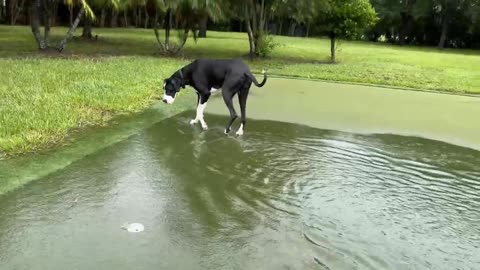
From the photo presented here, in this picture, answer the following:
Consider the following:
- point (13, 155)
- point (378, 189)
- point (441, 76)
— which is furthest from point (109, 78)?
point (441, 76)

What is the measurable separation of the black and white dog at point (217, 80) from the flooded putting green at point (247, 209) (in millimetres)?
700

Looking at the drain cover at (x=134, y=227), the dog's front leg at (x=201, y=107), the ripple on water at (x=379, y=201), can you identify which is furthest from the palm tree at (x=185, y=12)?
the drain cover at (x=134, y=227)

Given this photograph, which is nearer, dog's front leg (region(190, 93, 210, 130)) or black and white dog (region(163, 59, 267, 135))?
black and white dog (region(163, 59, 267, 135))

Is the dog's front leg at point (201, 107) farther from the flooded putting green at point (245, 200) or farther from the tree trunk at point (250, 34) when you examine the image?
the tree trunk at point (250, 34)

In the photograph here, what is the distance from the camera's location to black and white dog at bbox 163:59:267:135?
7.38 metres

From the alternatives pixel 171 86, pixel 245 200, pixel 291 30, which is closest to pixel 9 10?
pixel 291 30

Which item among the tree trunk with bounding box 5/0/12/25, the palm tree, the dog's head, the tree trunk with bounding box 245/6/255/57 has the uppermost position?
the tree trunk with bounding box 5/0/12/25

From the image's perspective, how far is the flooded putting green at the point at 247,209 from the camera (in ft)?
12.2

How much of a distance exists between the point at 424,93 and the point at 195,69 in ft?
26.0

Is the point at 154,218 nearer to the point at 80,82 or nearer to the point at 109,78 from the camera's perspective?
the point at 80,82

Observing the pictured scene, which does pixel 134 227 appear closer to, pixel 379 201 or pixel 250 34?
pixel 379 201

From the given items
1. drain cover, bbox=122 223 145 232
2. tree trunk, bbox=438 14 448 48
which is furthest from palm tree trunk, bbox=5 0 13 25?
drain cover, bbox=122 223 145 232

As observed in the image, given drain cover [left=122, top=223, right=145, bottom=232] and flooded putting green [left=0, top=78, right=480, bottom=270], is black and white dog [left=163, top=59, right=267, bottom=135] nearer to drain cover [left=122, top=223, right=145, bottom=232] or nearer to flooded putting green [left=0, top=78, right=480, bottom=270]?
flooded putting green [left=0, top=78, right=480, bottom=270]

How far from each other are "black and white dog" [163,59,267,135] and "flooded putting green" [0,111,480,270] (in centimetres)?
70
